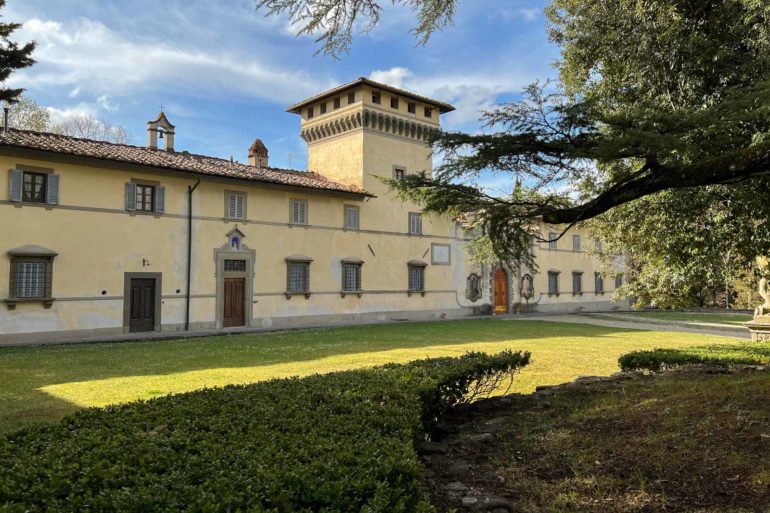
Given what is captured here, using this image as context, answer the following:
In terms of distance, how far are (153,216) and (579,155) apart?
19.1 m

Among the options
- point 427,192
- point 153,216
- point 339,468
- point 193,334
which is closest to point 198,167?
point 153,216

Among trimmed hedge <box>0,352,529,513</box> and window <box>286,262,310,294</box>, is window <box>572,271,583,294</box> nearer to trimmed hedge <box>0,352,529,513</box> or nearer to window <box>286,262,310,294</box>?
window <box>286,262,310,294</box>

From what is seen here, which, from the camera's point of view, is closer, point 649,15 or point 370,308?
point 649,15

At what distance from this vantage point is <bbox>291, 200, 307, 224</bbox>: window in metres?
25.4

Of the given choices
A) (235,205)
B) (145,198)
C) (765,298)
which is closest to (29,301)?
(145,198)

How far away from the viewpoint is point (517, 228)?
24.5 feet

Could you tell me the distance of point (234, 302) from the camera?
77.0 feet

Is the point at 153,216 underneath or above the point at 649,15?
underneath

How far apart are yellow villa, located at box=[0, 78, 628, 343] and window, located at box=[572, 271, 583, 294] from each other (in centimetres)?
795

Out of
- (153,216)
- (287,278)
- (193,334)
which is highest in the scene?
(153,216)

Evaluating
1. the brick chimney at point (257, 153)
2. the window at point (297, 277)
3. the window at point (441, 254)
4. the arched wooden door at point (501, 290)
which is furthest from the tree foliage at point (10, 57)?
the arched wooden door at point (501, 290)

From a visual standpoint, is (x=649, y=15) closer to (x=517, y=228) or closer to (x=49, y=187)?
(x=517, y=228)

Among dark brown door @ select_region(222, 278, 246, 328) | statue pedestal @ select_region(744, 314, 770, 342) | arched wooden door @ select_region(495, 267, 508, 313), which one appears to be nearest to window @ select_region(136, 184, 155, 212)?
dark brown door @ select_region(222, 278, 246, 328)

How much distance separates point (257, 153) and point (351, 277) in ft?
28.1
